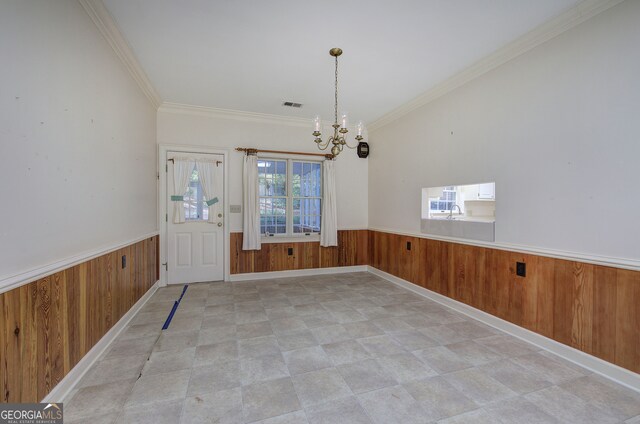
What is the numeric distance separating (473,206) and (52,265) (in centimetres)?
396

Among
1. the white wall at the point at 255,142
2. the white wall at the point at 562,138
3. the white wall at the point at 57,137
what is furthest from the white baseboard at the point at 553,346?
the white wall at the point at 57,137

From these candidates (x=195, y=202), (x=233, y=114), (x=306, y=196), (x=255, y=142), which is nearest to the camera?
(x=195, y=202)

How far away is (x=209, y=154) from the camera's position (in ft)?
15.3

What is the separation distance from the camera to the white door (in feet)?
14.7

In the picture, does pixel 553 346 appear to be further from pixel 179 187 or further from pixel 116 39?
pixel 179 187

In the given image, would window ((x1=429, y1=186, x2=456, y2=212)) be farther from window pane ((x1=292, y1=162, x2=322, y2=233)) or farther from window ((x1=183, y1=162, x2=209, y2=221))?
window ((x1=183, y1=162, x2=209, y2=221))

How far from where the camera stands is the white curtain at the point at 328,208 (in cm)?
A: 512

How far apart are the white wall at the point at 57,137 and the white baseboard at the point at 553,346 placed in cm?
385

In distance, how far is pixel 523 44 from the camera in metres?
2.67

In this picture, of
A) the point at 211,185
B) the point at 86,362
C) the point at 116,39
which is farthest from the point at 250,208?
the point at 86,362

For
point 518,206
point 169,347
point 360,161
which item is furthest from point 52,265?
point 360,161

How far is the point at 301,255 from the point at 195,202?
2.04m

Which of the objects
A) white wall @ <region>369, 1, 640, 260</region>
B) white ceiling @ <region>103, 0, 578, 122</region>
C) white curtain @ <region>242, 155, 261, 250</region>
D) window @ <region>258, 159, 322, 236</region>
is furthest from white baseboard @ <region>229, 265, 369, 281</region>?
white ceiling @ <region>103, 0, 578, 122</region>

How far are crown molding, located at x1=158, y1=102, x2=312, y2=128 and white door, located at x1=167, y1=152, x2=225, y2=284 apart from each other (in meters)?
0.68
